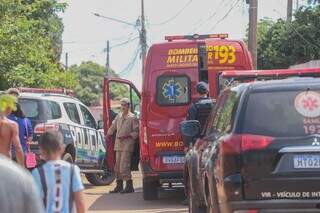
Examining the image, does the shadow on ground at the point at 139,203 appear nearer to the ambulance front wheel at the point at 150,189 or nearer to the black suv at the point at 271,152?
the ambulance front wheel at the point at 150,189

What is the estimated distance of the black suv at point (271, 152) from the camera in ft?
20.1

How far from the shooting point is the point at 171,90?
39.9ft

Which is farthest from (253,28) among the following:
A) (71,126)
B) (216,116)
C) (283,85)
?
(283,85)

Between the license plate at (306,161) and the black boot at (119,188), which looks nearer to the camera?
the license plate at (306,161)

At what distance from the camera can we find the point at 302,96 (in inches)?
255

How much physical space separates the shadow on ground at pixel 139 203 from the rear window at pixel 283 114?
17.2ft

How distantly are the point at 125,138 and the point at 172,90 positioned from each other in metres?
2.38

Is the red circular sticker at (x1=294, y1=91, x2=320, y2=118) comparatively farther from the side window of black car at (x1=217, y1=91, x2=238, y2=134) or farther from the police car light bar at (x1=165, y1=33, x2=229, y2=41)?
the police car light bar at (x1=165, y1=33, x2=229, y2=41)

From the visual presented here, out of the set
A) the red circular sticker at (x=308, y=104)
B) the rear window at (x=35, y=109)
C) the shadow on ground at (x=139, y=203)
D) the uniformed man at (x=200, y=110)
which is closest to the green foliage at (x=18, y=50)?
the rear window at (x=35, y=109)

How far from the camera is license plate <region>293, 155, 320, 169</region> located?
6.12m

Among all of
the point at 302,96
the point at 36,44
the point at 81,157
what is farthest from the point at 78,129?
the point at 302,96

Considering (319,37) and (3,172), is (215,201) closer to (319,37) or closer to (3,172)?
(3,172)

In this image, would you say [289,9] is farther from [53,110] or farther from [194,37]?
[194,37]

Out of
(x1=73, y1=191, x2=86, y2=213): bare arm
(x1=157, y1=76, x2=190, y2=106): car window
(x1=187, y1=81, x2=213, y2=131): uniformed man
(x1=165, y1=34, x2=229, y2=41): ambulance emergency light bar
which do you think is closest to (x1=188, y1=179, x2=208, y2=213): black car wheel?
(x1=187, y1=81, x2=213, y2=131): uniformed man
